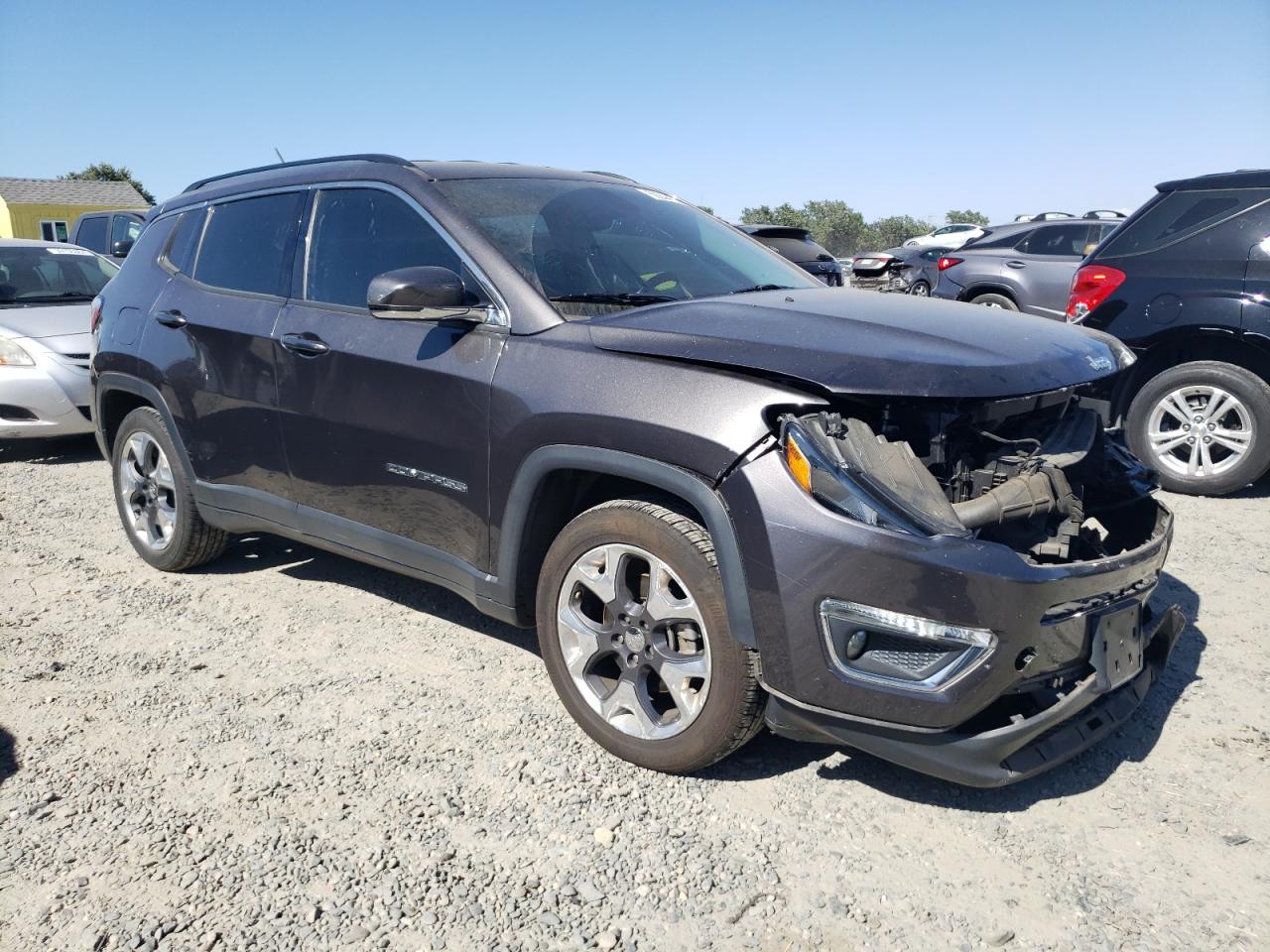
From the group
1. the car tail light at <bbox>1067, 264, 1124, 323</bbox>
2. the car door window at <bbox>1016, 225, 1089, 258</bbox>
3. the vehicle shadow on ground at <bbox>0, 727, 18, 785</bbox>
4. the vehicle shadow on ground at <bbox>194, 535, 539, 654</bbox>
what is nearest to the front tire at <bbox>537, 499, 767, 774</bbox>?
the vehicle shadow on ground at <bbox>194, 535, 539, 654</bbox>

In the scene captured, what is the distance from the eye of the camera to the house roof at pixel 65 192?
4634 centimetres

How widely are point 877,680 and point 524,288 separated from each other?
5.44 ft

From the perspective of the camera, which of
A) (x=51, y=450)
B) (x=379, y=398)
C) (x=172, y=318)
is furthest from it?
(x=51, y=450)

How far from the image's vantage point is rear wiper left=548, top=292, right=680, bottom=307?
128 inches

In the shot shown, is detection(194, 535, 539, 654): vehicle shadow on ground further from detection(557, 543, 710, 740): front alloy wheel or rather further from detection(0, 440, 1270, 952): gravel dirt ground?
detection(557, 543, 710, 740): front alloy wheel

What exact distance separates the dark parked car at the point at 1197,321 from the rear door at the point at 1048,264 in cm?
446

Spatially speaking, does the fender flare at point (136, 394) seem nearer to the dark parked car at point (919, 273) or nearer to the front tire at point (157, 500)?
the front tire at point (157, 500)

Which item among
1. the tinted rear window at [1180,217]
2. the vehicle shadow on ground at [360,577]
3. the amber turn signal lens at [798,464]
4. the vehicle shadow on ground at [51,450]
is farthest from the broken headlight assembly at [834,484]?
the vehicle shadow on ground at [51,450]

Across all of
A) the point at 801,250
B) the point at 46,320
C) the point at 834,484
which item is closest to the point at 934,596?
the point at 834,484

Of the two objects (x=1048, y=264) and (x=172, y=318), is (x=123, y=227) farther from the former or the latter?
(x=1048, y=264)

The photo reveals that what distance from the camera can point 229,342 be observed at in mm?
4082

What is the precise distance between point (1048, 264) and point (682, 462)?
9.55 meters

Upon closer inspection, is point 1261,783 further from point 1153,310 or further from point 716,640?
point 1153,310

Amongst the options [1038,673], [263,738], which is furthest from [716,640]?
[263,738]
